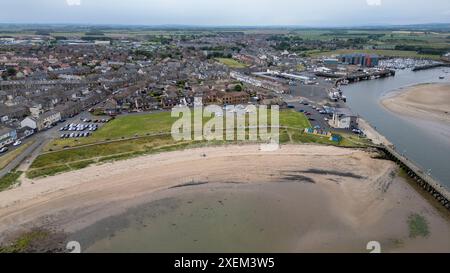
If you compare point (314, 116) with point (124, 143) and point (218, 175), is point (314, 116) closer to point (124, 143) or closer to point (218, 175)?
point (218, 175)

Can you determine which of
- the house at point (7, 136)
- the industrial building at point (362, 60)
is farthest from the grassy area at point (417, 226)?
the industrial building at point (362, 60)

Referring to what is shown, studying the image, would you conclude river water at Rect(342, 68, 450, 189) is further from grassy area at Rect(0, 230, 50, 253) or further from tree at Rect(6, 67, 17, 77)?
tree at Rect(6, 67, 17, 77)

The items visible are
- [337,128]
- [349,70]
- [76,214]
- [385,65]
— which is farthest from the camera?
[385,65]

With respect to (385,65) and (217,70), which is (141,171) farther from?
(385,65)

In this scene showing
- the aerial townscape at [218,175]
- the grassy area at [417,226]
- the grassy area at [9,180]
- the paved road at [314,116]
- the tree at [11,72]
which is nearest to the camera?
the aerial townscape at [218,175]

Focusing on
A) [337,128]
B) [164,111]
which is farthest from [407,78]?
[164,111]

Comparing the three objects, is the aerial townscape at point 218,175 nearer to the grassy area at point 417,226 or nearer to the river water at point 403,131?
the grassy area at point 417,226
